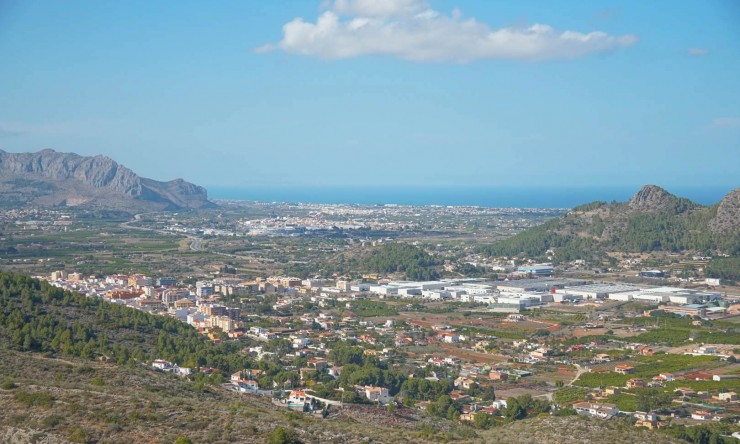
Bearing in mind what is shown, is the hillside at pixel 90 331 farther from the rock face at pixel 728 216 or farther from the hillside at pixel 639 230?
the rock face at pixel 728 216

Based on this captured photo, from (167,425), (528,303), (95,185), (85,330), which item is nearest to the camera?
(167,425)

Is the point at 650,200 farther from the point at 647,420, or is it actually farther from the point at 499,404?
the point at 647,420

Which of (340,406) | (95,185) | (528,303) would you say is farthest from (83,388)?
(95,185)

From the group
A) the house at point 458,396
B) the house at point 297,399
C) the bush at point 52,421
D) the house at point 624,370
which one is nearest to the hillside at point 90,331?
the house at point 297,399

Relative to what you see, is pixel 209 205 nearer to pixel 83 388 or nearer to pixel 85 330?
pixel 85 330

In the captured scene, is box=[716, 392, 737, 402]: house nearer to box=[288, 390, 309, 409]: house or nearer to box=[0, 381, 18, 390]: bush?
box=[288, 390, 309, 409]: house
